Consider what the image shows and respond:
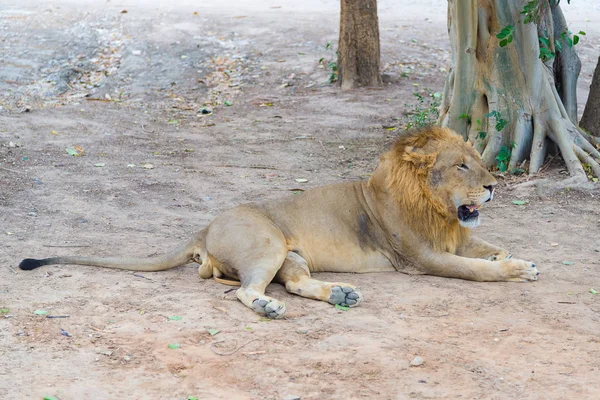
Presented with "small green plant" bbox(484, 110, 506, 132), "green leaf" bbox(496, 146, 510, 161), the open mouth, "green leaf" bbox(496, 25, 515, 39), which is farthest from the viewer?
"green leaf" bbox(496, 146, 510, 161)

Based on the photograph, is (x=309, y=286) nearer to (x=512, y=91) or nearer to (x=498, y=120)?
(x=498, y=120)

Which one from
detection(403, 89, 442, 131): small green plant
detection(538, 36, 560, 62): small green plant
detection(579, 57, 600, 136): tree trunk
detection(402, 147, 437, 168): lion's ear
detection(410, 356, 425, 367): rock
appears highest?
detection(538, 36, 560, 62): small green plant

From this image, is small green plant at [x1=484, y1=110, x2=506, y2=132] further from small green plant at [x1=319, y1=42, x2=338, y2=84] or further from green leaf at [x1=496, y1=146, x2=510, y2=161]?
small green plant at [x1=319, y1=42, x2=338, y2=84]

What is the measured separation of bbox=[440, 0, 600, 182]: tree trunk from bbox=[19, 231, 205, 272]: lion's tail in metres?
3.59

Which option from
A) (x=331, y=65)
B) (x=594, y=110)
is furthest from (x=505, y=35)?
(x=331, y=65)

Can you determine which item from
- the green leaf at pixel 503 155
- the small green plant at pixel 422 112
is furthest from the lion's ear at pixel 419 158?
the small green plant at pixel 422 112

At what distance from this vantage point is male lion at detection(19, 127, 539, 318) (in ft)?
17.1

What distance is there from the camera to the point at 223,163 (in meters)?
8.80

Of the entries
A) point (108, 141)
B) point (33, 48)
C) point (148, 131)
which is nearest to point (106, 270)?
point (108, 141)

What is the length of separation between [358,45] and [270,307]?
27.4 ft

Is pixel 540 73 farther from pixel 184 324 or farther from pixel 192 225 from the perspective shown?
pixel 184 324

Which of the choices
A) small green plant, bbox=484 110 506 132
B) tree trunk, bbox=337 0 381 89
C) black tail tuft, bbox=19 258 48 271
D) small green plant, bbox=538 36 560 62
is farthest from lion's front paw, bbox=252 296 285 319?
tree trunk, bbox=337 0 381 89

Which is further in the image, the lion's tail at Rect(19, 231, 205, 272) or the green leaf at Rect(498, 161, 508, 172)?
the green leaf at Rect(498, 161, 508, 172)

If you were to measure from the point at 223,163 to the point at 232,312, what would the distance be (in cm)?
429
